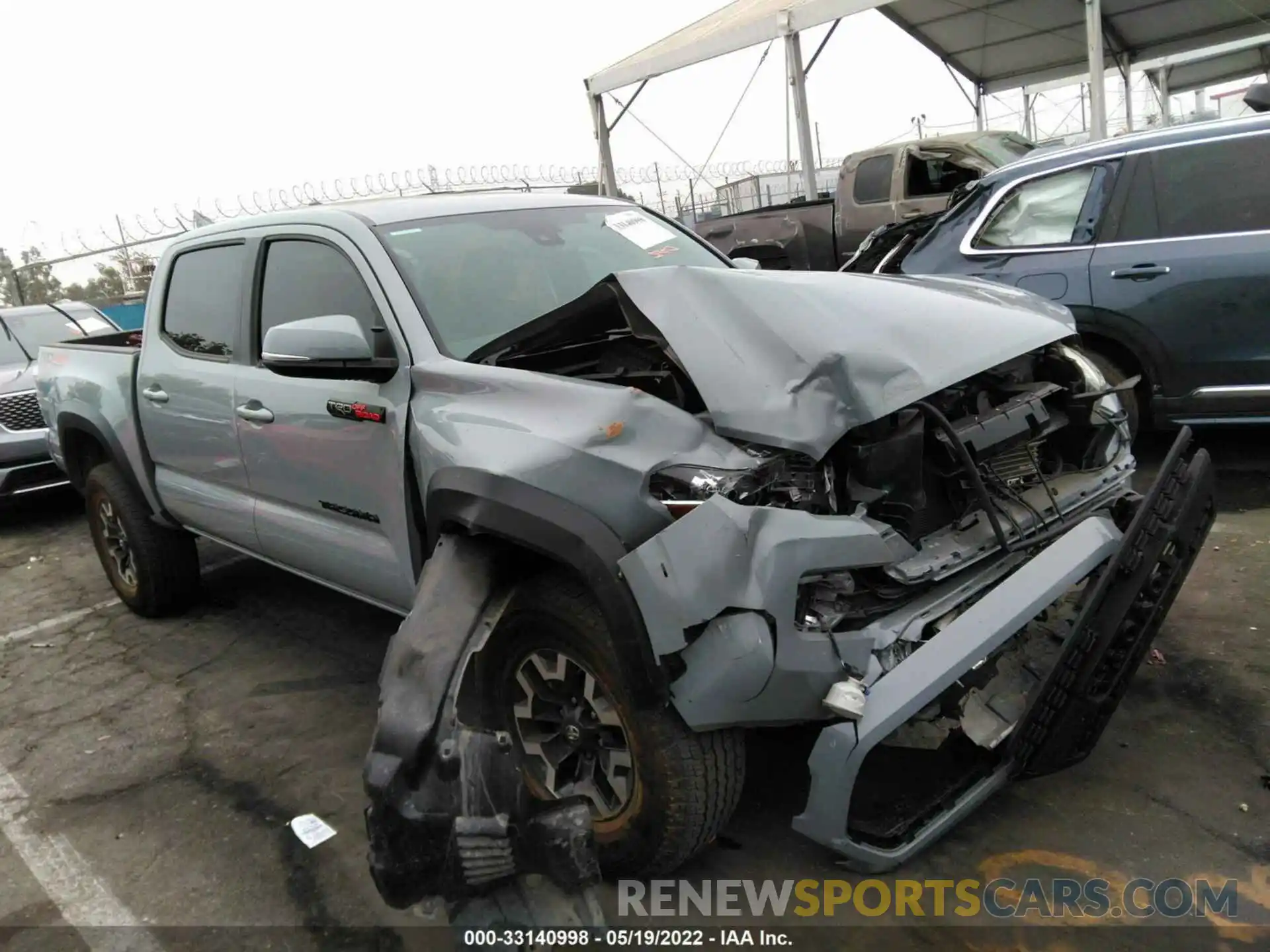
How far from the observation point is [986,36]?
53.8ft

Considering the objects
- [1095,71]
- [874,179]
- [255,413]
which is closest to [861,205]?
[874,179]

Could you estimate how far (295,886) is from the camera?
111 inches

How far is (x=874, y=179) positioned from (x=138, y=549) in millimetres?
9045

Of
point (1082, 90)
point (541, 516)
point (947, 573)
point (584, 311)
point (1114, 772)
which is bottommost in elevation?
point (1114, 772)

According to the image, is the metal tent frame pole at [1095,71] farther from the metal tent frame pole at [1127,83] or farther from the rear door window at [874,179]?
the metal tent frame pole at [1127,83]

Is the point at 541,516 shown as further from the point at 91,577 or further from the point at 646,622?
the point at 91,577

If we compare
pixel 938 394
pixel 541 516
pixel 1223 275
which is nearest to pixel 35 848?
pixel 541 516

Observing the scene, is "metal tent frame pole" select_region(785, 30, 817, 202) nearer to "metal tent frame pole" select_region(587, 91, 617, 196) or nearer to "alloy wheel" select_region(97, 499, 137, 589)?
"metal tent frame pole" select_region(587, 91, 617, 196)

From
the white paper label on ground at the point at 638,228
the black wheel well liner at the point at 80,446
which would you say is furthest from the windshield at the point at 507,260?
the black wheel well liner at the point at 80,446

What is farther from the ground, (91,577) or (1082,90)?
(1082,90)

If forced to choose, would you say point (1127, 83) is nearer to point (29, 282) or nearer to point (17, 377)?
point (17, 377)

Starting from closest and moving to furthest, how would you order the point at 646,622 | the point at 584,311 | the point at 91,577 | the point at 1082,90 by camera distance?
the point at 646,622 → the point at 584,311 → the point at 91,577 → the point at 1082,90

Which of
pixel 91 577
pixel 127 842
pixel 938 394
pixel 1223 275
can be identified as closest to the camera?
pixel 938 394

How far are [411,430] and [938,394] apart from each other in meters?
1.55
